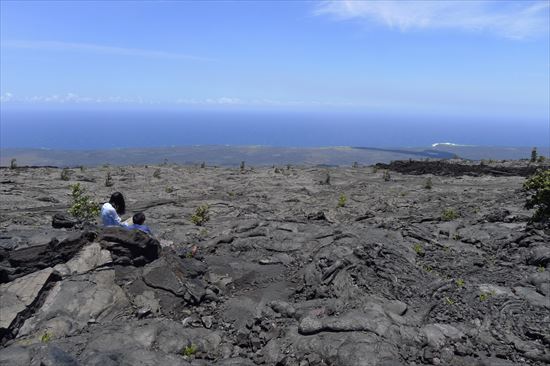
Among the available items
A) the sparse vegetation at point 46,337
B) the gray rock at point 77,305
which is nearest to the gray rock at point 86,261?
the gray rock at point 77,305

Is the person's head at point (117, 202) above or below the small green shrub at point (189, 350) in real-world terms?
above

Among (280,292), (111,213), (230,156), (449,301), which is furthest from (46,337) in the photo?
(230,156)

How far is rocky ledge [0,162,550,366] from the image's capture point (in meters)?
9.98

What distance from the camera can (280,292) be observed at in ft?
42.9

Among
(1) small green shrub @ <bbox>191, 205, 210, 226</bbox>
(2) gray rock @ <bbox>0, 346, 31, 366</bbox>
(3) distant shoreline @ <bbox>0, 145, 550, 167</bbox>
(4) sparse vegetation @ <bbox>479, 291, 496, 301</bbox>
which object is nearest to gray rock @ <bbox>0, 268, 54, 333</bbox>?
(2) gray rock @ <bbox>0, 346, 31, 366</bbox>

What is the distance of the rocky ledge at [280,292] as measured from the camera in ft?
32.8

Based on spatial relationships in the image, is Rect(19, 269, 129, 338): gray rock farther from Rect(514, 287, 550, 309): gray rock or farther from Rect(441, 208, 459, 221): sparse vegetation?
Rect(441, 208, 459, 221): sparse vegetation

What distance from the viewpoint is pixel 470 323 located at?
1140cm

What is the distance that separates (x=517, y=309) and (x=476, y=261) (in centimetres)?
346

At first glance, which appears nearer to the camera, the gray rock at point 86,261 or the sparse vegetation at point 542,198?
the gray rock at point 86,261

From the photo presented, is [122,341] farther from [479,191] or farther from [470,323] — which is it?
[479,191]

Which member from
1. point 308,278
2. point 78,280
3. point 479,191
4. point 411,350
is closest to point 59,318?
point 78,280

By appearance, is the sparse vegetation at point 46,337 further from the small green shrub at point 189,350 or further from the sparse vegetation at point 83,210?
the sparse vegetation at point 83,210

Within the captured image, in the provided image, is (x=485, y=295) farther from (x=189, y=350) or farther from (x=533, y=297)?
(x=189, y=350)
